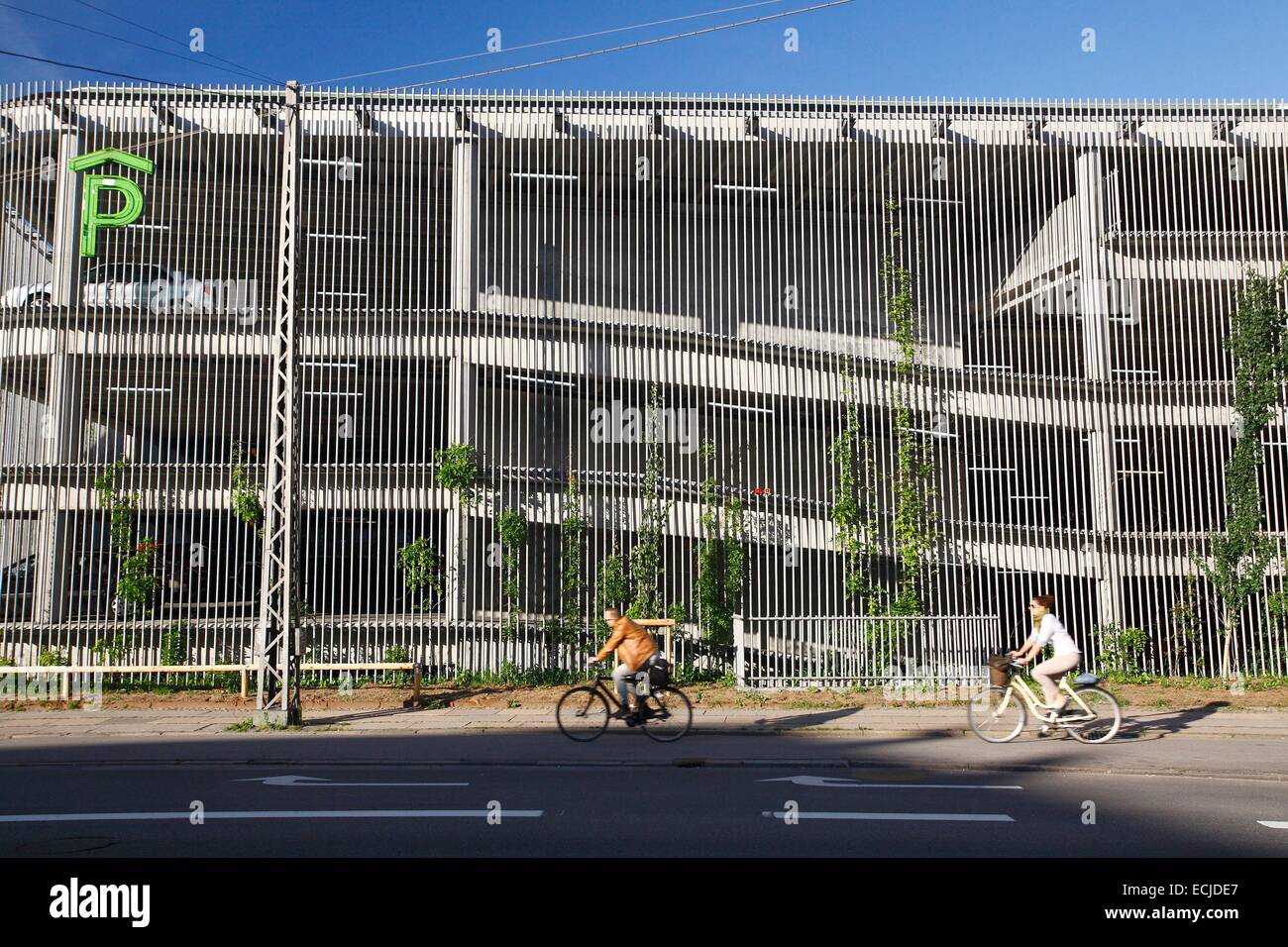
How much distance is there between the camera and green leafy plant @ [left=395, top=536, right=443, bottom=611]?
2017cm

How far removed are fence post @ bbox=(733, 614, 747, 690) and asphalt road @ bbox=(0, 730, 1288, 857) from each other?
4.38 meters

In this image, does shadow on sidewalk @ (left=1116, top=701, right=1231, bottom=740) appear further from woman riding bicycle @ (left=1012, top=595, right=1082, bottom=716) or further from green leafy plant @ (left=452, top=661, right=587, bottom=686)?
green leafy plant @ (left=452, top=661, right=587, bottom=686)

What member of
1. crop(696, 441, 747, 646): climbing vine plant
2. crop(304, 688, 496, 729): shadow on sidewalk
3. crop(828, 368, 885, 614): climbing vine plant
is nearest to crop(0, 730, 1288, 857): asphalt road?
crop(304, 688, 496, 729): shadow on sidewalk

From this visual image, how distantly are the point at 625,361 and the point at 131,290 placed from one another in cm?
1014

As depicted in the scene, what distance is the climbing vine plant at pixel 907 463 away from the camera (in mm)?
20672

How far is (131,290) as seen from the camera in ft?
71.5

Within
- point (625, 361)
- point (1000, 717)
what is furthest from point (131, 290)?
point (1000, 717)

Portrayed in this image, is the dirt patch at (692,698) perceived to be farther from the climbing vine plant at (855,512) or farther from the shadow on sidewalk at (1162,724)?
the climbing vine plant at (855,512)

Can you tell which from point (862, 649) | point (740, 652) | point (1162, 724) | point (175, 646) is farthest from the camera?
point (175, 646)

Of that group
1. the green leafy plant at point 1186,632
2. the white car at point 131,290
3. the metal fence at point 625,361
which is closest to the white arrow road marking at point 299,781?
the metal fence at point 625,361

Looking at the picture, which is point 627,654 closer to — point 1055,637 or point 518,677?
point 1055,637

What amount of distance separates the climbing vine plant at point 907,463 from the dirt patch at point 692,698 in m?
3.43
